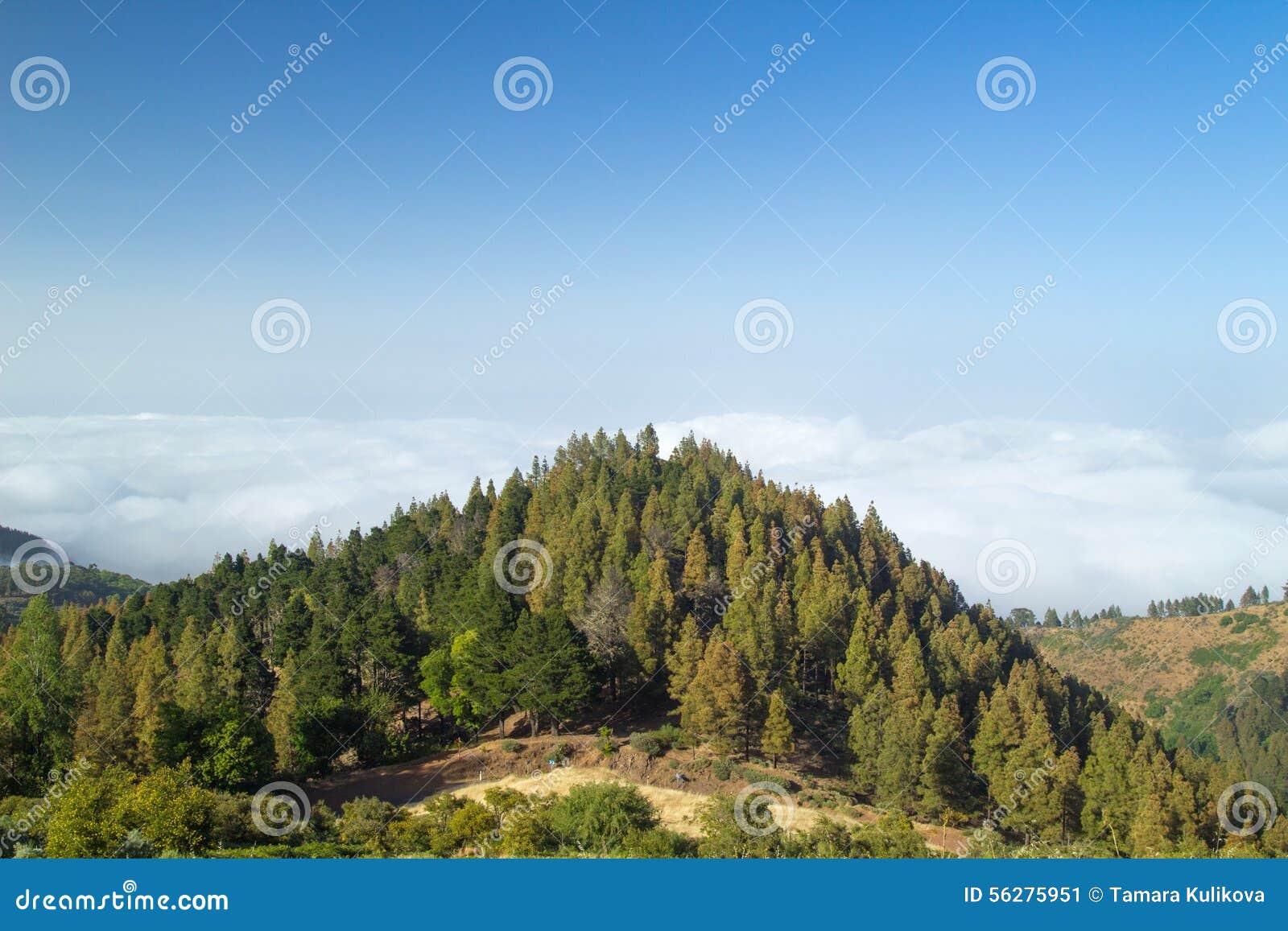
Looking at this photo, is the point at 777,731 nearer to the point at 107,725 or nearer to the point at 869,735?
the point at 869,735

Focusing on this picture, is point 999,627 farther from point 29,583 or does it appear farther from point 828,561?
point 29,583

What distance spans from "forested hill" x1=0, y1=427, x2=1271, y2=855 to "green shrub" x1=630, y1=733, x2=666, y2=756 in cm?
142

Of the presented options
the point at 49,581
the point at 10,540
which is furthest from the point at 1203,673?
the point at 10,540

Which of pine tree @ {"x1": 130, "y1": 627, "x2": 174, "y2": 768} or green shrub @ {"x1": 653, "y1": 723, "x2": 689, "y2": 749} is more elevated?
pine tree @ {"x1": 130, "y1": 627, "x2": 174, "y2": 768}

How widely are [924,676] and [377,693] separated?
26.2 m

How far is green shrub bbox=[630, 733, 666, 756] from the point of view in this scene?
135ft

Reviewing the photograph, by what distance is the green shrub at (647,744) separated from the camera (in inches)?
1620

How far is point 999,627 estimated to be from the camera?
58.8 meters

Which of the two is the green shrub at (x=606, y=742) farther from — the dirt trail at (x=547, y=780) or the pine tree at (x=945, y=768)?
the pine tree at (x=945, y=768)

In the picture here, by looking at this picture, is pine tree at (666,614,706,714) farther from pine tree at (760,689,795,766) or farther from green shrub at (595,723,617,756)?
pine tree at (760,689,795,766)

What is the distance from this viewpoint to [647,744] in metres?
41.2

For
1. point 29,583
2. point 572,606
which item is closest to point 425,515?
point 572,606

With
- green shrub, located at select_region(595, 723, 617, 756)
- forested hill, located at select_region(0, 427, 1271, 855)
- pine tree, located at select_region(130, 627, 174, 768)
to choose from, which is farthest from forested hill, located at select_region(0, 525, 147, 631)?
green shrub, located at select_region(595, 723, 617, 756)

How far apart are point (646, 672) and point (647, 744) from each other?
5.29 m
